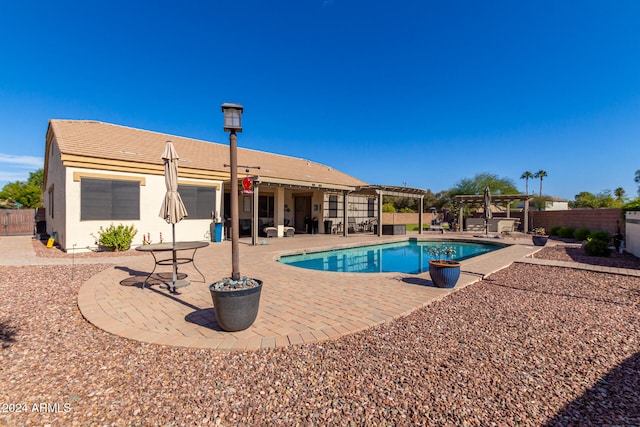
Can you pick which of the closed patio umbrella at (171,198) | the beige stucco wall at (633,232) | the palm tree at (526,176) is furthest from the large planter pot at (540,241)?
the palm tree at (526,176)

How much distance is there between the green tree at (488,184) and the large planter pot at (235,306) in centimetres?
4048

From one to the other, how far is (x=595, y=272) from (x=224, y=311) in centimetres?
886

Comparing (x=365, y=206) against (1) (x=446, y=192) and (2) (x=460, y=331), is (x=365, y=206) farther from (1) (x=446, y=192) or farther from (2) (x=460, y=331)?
(1) (x=446, y=192)

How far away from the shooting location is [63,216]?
31.2ft

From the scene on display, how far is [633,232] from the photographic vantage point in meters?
9.76

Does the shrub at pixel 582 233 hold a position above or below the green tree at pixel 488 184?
below

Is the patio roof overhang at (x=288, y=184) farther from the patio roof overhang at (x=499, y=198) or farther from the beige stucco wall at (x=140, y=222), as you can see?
the patio roof overhang at (x=499, y=198)

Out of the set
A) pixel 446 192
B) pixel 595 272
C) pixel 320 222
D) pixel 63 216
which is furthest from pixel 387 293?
pixel 446 192

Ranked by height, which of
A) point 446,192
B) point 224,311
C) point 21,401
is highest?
point 446,192

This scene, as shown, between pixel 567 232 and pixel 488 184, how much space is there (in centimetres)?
2374

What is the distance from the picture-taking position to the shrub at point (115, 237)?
31.1 ft

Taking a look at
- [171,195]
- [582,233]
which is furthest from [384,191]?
[171,195]

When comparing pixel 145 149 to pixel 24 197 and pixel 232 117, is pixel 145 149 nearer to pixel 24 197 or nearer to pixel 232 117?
pixel 232 117

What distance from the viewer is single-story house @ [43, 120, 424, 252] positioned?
9.30m
